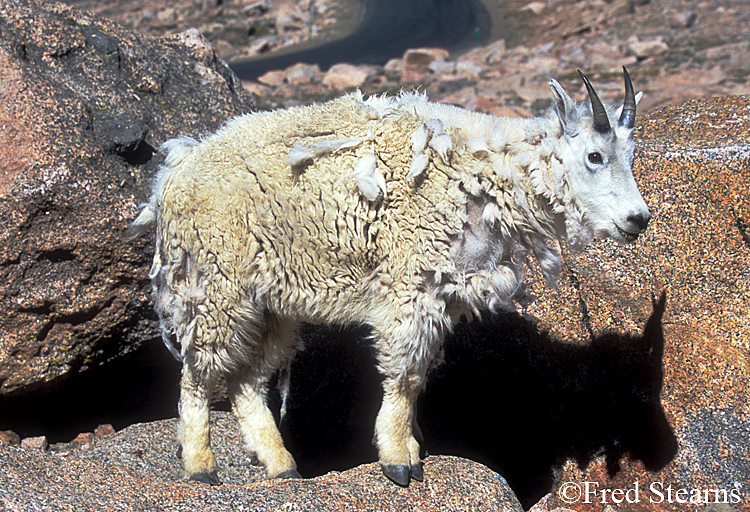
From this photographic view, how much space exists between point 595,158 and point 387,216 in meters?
1.20

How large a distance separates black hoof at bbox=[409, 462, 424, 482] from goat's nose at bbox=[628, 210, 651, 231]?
1955 millimetres

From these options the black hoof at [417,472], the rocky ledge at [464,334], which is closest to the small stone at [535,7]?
the rocky ledge at [464,334]

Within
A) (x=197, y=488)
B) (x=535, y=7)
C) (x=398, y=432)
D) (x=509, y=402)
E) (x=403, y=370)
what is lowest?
(x=535, y=7)

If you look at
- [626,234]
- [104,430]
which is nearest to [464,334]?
[626,234]

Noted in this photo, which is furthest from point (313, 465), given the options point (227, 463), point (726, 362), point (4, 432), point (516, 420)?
point (726, 362)

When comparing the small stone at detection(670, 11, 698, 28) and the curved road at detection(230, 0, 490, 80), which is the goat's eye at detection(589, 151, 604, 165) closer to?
the curved road at detection(230, 0, 490, 80)

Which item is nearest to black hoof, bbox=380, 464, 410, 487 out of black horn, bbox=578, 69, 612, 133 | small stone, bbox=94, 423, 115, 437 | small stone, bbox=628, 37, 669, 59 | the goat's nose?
the goat's nose

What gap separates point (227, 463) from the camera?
4488 mm

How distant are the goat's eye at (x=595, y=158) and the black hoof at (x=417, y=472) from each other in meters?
2.12

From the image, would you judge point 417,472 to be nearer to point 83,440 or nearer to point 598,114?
point 598,114

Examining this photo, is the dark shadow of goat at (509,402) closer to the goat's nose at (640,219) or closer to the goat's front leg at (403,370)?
the goat's front leg at (403,370)

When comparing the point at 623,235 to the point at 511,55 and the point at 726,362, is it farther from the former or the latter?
the point at 511,55

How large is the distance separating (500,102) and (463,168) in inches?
406

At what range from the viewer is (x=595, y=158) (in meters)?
3.46
